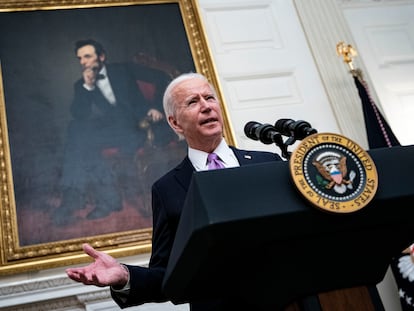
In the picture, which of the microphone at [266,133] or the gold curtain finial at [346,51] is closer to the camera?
the microphone at [266,133]

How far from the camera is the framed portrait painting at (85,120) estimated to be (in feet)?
11.7

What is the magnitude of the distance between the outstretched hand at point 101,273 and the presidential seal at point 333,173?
697mm

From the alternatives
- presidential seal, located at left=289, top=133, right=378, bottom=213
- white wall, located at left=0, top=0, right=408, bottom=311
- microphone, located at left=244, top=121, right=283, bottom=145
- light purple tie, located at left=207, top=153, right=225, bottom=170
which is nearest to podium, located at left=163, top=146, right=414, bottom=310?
presidential seal, located at left=289, top=133, right=378, bottom=213

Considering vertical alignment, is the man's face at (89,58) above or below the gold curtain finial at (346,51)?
above

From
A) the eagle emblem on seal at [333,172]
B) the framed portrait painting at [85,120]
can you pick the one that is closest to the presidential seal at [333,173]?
the eagle emblem on seal at [333,172]

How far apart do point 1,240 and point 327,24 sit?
3.56m

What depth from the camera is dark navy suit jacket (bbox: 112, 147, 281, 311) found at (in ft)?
4.98

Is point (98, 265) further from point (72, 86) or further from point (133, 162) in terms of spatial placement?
point (72, 86)

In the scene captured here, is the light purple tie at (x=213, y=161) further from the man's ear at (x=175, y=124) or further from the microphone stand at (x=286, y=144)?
the microphone stand at (x=286, y=144)

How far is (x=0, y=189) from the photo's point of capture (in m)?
3.62

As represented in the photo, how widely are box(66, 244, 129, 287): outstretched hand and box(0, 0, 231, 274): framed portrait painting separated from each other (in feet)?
6.81

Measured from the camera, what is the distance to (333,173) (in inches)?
38.5

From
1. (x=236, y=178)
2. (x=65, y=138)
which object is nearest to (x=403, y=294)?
(x=65, y=138)

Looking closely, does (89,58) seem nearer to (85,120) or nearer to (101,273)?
(85,120)
